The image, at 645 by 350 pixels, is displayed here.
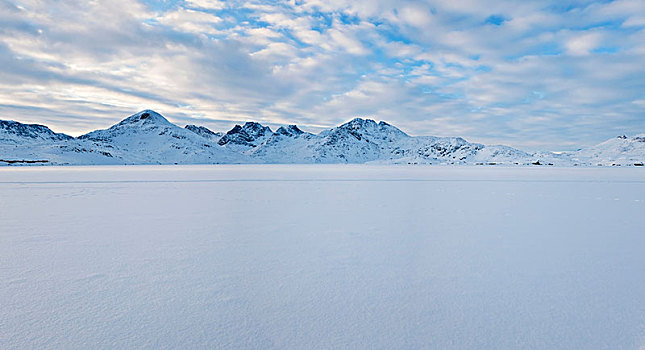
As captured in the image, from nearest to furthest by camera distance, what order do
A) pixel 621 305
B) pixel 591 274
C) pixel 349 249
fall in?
1. pixel 621 305
2. pixel 591 274
3. pixel 349 249

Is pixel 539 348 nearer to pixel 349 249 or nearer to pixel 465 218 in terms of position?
pixel 349 249

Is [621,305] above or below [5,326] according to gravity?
above

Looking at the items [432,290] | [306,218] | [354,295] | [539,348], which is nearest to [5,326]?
[354,295]

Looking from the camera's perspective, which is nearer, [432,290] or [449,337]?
[449,337]

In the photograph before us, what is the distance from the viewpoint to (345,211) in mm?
15258

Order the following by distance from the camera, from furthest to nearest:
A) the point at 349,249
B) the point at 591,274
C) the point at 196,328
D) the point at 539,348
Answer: the point at 349,249, the point at 591,274, the point at 196,328, the point at 539,348

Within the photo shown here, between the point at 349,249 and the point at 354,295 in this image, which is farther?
the point at 349,249

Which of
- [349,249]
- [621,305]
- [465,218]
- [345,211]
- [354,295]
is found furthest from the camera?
[345,211]

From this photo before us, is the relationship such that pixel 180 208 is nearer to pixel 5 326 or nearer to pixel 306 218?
pixel 306 218

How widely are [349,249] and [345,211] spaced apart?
6814 mm

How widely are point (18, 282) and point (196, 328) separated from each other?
12.0 ft

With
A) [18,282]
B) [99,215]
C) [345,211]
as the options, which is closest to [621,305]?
[18,282]

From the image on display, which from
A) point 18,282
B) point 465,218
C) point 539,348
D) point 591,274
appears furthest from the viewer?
point 465,218

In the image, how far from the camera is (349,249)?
845 centimetres
